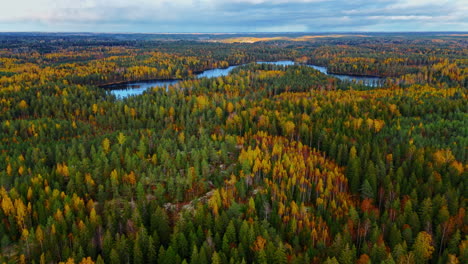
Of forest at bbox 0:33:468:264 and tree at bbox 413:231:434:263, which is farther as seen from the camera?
forest at bbox 0:33:468:264

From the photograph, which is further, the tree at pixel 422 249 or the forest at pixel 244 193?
the forest at pixel 244 193

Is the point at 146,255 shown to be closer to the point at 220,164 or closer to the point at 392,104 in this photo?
the point at 220,164

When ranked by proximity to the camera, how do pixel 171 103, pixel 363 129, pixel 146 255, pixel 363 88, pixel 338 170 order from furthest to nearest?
pixel 363 88 < pixel 171 103 < pixel 363 129 < pixel 338 170 < pixel 146 255

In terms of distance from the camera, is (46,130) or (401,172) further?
(46,130)

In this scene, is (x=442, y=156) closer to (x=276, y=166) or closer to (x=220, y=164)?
(x=276, y=166)

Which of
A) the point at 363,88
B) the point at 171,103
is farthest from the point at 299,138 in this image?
the point at 363,88

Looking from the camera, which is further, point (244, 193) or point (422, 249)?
point (244, 193)

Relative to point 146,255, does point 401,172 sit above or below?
above

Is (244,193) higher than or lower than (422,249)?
higher

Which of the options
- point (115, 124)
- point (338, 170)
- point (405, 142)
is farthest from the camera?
point (115, 124)

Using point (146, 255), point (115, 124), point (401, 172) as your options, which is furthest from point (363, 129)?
point (115, 124)
